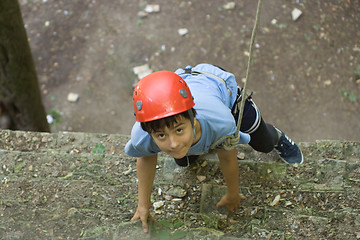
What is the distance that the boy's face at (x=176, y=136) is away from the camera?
2.01m

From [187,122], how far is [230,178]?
0.80 metres

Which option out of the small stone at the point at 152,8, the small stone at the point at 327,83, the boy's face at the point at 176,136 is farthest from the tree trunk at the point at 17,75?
the small stone at the point at 327,83

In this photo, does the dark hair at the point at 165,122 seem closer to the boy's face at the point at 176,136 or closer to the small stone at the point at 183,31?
the boy's face at the point at 176,136

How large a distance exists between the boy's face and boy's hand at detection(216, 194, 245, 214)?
3.14ft

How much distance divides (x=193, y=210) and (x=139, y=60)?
3.67 metres

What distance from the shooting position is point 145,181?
2584 mm

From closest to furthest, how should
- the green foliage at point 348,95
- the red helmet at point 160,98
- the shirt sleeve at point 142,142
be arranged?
the red helmet at point 160,98 < the shirt sleeve at point 142,142 < the green foliage at point 348,95

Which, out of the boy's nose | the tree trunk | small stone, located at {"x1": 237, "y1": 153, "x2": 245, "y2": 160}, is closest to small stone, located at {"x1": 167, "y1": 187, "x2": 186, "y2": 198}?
small stone, located at {"x1": 237, "y1": 153, "x2": 245, "y2": 160}

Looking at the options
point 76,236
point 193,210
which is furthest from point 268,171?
point 76,236

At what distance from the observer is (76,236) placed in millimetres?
2678

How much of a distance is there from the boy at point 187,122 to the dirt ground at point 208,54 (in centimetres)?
266

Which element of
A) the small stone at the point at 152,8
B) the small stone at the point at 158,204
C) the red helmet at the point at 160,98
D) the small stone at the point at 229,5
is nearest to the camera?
the red helmet at the point at 160,98

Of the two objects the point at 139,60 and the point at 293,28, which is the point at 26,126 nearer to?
the point at 139,60

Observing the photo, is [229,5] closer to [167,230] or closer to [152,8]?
[152,8]
